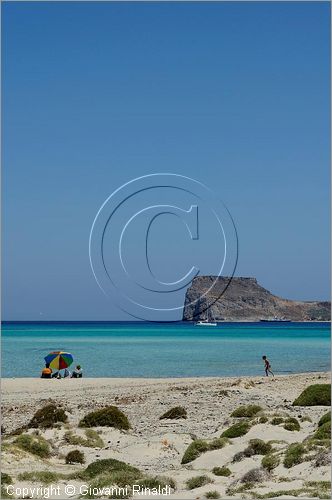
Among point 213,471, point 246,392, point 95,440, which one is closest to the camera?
point 213,471

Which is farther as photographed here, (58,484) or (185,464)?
(185,464)

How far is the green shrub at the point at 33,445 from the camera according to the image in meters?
19.3

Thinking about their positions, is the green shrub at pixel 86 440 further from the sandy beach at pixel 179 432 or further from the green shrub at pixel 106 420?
the green shrub at pixel 106 420

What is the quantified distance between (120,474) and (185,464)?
423cm

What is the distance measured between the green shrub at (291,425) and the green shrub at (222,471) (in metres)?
4.42

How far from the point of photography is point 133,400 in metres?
33.0

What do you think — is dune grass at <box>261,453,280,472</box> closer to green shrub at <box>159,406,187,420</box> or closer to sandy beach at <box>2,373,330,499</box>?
sandy beach at <box>2,373,330,499</box>

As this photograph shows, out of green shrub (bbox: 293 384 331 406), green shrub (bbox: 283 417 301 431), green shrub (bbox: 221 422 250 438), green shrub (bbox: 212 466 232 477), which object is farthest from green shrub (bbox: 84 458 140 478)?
green shrub (bbox: 293 384 331 406)

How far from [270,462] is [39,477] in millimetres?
4891

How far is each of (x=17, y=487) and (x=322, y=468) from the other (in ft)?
19.3

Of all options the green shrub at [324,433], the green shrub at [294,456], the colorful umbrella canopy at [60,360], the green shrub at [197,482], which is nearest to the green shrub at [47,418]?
the green shrub at [197,482]

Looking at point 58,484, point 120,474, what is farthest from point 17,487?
point 120,474

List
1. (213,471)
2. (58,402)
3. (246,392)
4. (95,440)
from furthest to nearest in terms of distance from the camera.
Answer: (246,392) → (58,402) → (95,440) → (213,471)

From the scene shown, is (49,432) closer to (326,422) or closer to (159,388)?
(326,422)
